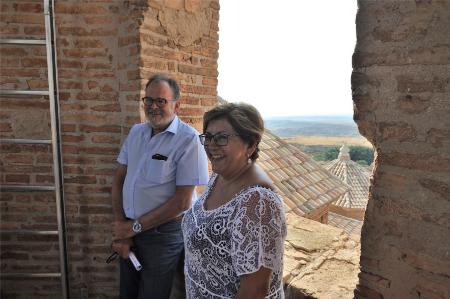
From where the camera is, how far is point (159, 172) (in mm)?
2406

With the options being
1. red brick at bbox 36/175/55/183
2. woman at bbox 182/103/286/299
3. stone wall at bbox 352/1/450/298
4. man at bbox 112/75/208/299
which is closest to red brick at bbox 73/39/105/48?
→ man at bbox 112/75/208/299

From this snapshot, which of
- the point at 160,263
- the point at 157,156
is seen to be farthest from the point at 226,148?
the point at 160,263

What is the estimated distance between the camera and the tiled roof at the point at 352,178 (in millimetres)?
21850

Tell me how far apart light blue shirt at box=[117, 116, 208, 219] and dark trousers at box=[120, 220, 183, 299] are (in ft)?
0.58

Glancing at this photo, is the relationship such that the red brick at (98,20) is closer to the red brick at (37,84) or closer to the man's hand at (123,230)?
the red brick at (37,84)

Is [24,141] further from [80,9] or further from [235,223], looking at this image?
[235,223]

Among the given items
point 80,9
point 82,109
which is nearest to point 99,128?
point 82,109

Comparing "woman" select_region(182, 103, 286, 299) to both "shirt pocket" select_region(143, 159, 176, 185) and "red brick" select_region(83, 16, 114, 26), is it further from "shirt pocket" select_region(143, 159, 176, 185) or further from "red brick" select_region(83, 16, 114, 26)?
"red brick" select_region(83, 16, 114, 26)

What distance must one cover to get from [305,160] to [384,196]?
7617mm

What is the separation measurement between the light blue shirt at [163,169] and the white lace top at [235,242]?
682mm

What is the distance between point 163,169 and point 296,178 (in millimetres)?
5870

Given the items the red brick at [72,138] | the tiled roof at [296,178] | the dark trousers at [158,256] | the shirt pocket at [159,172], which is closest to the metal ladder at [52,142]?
the red brick at [72,138]

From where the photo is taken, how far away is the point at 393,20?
5.31 feet

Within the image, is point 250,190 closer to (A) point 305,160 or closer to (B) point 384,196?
(B) point 384,196
